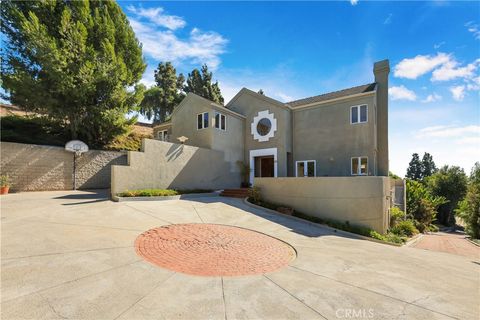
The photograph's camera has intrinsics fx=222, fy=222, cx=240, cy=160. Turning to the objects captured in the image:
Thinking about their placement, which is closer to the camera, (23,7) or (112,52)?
(23,7)

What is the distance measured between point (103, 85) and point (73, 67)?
194 cm

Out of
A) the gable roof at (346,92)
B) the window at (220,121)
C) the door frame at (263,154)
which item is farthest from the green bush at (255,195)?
the gable roof at (346,92)

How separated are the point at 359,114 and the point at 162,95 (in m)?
26.5

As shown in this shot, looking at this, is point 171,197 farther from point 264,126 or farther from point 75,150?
point 264,126

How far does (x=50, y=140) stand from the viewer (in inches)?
629

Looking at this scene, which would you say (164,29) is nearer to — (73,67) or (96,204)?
(73,67)

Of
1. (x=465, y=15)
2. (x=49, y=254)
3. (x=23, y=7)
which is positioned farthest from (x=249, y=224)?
(x=23, y=7)

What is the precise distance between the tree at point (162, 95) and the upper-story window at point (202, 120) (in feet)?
53.3

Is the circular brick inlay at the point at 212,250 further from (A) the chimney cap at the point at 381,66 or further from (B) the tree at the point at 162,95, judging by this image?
(B) the tree at the point at 162,95

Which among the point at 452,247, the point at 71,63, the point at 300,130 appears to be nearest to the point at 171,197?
the point at 71,63

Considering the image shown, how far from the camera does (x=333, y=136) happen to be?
16.0 m

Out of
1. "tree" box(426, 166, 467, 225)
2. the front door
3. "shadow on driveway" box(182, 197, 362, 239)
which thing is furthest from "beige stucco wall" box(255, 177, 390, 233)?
"tree" box(426, 166, 467, 225)

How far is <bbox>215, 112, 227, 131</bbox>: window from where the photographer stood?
17.5m

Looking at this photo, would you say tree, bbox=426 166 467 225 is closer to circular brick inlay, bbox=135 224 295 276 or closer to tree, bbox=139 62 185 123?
circular brick inlay, bbox=135 224 295 276
